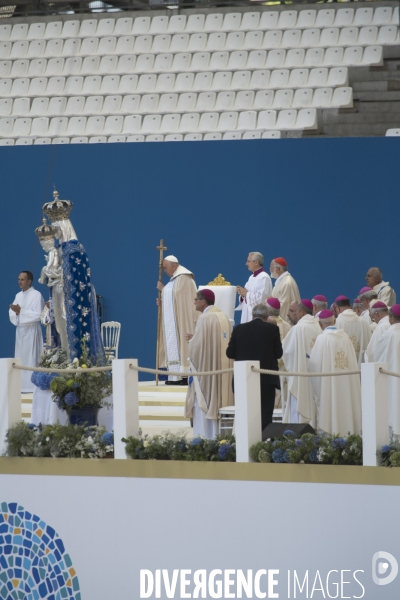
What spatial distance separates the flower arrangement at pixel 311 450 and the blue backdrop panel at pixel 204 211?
656cm

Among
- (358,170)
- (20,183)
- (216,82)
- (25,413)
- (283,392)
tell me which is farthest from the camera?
(216,82)

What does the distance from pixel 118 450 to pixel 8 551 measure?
1320mm

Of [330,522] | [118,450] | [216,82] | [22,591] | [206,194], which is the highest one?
[216,82]

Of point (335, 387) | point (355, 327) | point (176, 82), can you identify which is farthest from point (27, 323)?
point (335, 387)

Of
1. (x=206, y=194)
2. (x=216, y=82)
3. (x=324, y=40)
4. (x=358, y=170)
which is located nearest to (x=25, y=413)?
(x=206, y=194)

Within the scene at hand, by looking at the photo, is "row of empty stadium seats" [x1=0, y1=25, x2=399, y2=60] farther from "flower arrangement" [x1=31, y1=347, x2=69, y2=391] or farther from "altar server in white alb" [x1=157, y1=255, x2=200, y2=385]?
"flower arrangement" [x1=31, y1=347, x2=69, y2=391]

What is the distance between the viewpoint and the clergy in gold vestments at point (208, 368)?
9422 millimetres

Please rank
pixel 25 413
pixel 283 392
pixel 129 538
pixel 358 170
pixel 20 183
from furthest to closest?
pixel 20 183 < pixel 358 170 < pixel 25 413 < pixel 283 392 < pixel 129 538

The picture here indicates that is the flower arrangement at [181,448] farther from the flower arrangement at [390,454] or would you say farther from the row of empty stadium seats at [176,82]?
the row of empty stadium seats at [176,82]

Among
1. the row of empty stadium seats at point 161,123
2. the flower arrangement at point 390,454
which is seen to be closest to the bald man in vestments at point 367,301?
the flower arrangement at point 390,454

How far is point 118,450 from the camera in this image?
8.08m

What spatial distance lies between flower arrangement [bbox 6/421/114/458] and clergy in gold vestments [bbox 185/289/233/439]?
1.32m

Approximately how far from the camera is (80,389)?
29.2ft

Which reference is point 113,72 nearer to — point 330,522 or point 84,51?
point 84,51
